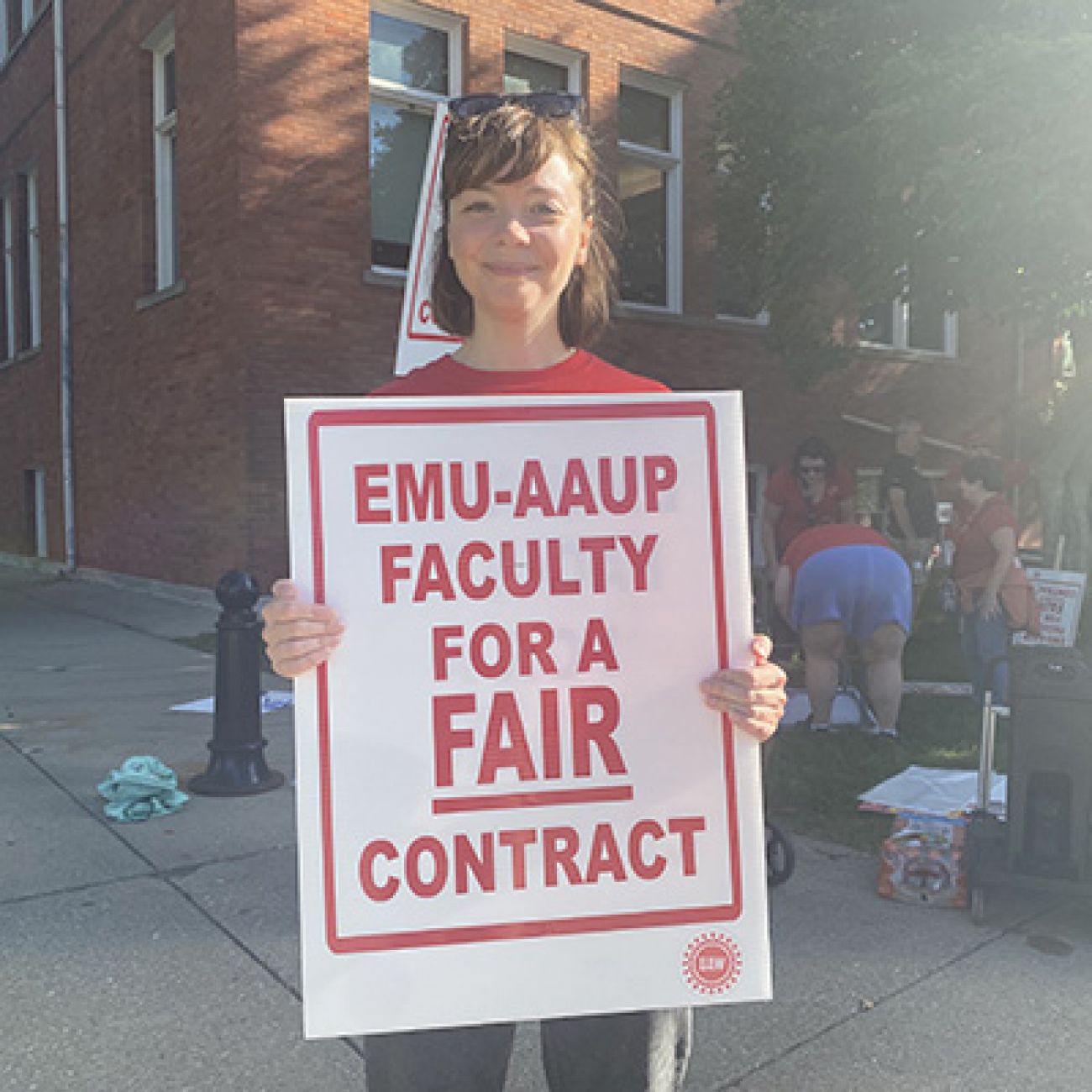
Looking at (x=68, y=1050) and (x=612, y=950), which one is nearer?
(x=612, y=950)

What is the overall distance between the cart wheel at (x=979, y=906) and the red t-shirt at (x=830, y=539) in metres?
2.15

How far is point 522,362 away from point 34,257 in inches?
641

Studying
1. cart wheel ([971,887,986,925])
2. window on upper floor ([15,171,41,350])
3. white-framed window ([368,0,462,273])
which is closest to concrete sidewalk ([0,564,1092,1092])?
cart wheel ([971,887,986,925])

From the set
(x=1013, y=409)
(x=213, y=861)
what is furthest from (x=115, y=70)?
(x=1013, y=409)

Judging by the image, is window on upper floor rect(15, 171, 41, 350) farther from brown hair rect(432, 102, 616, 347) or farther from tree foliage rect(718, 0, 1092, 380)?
brown hair rect(432, 102, 616, 347)

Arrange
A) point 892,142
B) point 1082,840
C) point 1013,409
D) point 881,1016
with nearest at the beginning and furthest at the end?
point 881,1016 → point 1082,840 → point 892,142 → point 1013,409

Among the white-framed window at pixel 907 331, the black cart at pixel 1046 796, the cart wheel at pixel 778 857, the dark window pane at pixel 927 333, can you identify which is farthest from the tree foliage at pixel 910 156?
the cart wheel at pixel 778 857

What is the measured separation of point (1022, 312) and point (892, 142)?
235cm

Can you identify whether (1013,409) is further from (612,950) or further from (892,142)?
(612,950)

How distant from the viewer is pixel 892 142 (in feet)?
26.5

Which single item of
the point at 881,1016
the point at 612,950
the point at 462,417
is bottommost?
the point at 881,1016

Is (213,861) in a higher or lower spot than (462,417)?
lower

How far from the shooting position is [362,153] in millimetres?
9672

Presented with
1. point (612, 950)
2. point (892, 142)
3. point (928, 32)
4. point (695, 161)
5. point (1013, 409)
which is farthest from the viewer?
point (1013, 409)
